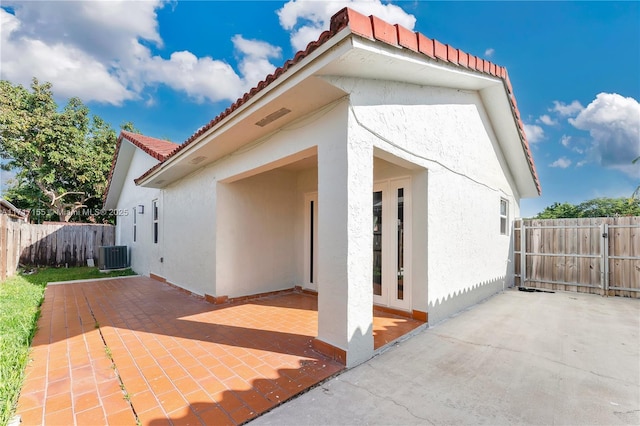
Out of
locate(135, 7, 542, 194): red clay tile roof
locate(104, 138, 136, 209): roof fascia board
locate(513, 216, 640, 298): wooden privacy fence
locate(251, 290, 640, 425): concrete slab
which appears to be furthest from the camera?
locate(104, 138, 136, 209): roof fascia board

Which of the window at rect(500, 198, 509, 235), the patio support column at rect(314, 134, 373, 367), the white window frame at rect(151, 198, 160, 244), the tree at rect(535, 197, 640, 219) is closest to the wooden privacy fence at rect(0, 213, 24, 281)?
the white window frame at rect(151, 198, 160, 244)

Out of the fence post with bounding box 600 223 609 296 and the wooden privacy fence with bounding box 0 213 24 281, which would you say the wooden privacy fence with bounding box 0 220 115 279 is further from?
the fence post with bounding box 600 223 609 296

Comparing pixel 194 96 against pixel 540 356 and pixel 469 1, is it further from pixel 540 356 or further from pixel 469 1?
pixel 540 356

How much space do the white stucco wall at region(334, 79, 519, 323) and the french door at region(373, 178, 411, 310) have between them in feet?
1.16

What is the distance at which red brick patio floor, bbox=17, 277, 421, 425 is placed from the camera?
2910mm

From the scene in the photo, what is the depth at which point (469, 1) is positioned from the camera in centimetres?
794

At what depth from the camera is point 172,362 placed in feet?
12.9

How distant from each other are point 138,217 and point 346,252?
1303cm

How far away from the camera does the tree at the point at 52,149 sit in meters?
18.2

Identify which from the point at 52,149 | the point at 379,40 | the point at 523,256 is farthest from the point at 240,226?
the point at 52,149

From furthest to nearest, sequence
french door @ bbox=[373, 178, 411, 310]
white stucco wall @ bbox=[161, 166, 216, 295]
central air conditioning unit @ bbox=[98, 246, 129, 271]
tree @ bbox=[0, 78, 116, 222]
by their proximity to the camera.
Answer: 1. tree @ bbox=[0, 78, 116, 222]
2. central air conditioning unit @ bbox=[98, 246, 129, 271]
3. white stucco wall @ bbox=[161, 166, 216, 295]
4. french door @ bbox=[373, 178, 411, 310]

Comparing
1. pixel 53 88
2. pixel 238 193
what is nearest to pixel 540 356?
pixel 238 193

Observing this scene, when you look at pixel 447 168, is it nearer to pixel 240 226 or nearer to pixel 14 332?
pixel 240 226

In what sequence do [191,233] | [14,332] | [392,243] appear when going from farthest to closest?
1. [191,233]
2. [392,243]
3. [14,332]
